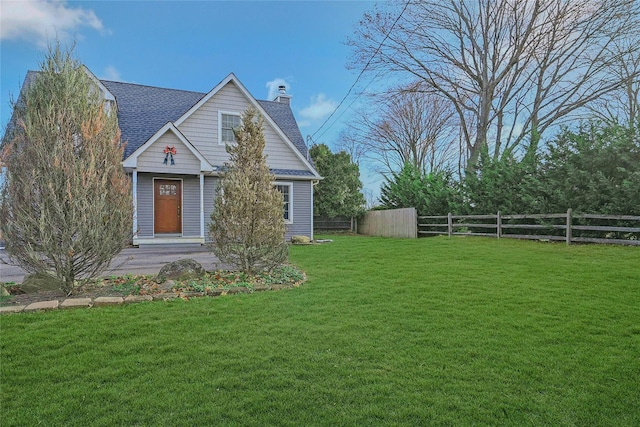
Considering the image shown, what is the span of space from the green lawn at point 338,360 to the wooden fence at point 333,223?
15950 mm

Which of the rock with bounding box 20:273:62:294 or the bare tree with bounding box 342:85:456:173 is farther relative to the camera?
the bare tree with bounding box 342:85:456:173

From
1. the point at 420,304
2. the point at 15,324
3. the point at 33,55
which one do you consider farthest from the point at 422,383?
the point at 33,55

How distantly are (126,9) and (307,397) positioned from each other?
9842mm

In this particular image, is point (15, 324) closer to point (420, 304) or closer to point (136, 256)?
point (420, 304)

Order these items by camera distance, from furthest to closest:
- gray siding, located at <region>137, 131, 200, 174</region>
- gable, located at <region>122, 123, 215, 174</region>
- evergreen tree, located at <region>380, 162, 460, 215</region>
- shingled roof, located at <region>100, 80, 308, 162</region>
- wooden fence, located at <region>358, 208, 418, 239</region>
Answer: wooden fence, located at <region>358, 208, 418, 239</region> → evergreen tree, located at <region>380, 162, 460, 215</region> → shingled roof, located at <region>100, 80, 308, 162</region> → gray siding, located at <region>137, 131, 200, 174</region> → gable, located at <region>122, 123, 215, 174</region>

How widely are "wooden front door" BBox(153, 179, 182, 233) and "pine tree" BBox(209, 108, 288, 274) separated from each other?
719cm

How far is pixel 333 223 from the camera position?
22.0m

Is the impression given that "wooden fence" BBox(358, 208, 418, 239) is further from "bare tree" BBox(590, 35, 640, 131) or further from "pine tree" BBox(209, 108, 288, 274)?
"pine tree" BBox(209, 108, 288, 274)

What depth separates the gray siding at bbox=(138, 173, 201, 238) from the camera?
41.2ft

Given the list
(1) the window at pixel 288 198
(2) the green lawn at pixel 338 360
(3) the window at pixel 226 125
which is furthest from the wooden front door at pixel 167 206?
(2) the green lawn at pixel 338 360

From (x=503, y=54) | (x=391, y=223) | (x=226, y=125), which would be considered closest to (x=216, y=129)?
(x=226, y=125)

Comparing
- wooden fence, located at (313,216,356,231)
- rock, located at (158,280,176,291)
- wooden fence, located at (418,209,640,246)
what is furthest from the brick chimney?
rock, located at (158,280,176,291)

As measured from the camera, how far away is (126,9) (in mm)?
8789

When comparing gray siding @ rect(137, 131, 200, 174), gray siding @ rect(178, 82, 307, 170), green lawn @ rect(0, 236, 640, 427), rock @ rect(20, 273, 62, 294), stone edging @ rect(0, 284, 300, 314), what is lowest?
green lawn @ rect(0, 236, 640, 427)
